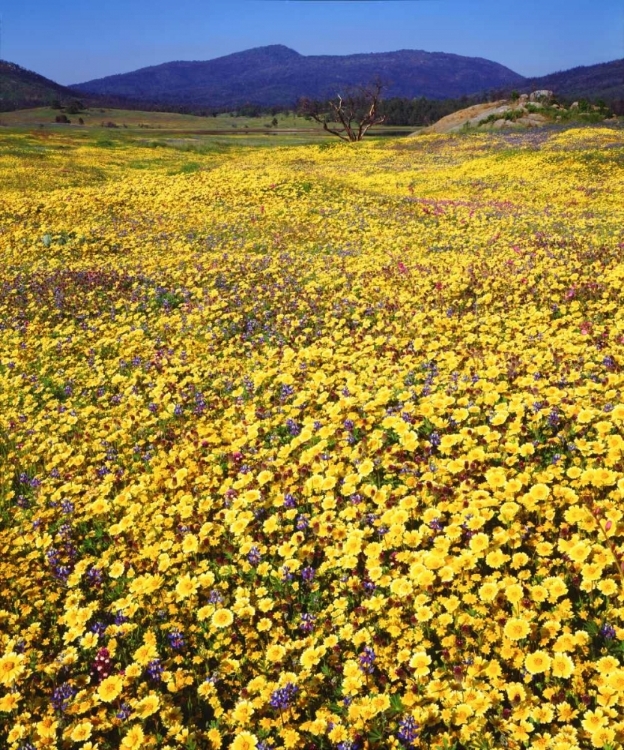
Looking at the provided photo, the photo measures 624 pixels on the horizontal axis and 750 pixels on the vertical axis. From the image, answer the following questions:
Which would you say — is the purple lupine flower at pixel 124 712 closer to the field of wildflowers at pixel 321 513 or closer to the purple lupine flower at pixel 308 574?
the field of wildflowers at pixel 321 513

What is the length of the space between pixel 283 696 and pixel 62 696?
177 cm

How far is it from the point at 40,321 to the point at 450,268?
10.5 meters

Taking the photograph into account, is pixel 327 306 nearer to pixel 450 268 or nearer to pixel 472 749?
pixel 450 268

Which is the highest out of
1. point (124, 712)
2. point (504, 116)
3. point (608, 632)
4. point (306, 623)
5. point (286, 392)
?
point (504, 116)

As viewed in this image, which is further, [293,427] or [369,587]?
[293,427]

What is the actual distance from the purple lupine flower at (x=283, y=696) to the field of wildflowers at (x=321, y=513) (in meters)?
0.03

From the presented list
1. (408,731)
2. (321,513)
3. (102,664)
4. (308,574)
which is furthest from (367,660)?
(102,664)

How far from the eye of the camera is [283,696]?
3779 mm

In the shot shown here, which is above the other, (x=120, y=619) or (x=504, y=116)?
(x=504, y=116)

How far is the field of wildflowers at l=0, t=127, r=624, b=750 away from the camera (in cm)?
380

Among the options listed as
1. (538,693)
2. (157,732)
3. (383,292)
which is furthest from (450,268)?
(157,732)

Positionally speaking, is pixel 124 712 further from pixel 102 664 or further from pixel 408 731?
→ pixel 408 731

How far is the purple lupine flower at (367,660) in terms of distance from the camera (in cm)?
395

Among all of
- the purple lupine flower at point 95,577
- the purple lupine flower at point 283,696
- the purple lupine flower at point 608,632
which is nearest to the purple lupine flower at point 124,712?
the purple lupine flower at point 283,696
